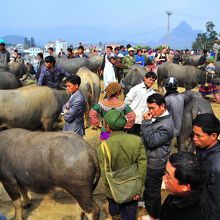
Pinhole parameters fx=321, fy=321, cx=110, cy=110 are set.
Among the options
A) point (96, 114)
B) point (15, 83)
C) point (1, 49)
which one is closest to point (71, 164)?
point (96, 114)

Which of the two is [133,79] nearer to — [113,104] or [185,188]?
[113,104]

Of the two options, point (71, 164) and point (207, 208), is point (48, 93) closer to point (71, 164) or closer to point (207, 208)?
point (71, 164)

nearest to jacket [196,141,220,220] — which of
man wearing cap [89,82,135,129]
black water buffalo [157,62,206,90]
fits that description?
man wearing cap [89,82,135,129]

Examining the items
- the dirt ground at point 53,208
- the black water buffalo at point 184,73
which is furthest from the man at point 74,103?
the black water buffalo at point 184,73

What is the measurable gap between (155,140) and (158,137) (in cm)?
5

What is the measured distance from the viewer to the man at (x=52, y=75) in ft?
23.5

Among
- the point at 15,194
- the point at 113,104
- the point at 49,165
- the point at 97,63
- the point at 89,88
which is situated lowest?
the point at 97,63

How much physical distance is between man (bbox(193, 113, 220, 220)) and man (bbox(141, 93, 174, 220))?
775 mm

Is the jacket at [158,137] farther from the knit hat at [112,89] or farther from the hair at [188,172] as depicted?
the hair at [188,172]

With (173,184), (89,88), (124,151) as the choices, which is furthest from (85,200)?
(89,88)

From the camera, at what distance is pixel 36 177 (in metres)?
4.24

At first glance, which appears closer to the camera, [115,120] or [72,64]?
[115,120]

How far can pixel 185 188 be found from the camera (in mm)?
2252

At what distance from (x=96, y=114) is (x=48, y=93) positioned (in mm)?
2642
